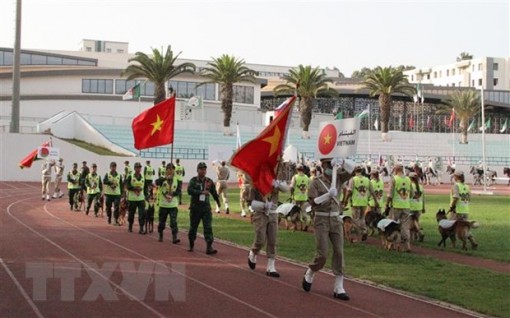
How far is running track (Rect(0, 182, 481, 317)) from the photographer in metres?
9.41

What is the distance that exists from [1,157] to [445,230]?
36.8 metres

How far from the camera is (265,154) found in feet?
41.2

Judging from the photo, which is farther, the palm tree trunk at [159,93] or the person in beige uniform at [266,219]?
the palm tree trunk at [159,93]

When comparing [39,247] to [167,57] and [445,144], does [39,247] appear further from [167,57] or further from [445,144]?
[445,144]

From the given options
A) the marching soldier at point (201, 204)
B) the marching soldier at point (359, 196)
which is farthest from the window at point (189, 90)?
the marching soldier at point (201, 204)

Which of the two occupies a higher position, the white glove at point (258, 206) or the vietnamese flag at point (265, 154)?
the vietnamese flag at point (265, 154)

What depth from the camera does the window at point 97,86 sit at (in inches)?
2800

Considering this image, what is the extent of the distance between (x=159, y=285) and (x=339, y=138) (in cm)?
369

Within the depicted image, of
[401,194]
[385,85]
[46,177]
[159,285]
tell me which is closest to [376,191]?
[401,194]

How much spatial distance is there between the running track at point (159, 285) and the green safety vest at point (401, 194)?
152 inches

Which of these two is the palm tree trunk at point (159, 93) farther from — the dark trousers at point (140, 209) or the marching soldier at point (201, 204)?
the marching soldier at point (201, 204)

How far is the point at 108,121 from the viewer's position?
202ft

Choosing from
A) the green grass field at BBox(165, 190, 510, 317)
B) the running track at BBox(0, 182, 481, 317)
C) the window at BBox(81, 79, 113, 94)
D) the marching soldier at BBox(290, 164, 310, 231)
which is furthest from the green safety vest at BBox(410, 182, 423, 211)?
the window at BBox(81, 79, 113, 94)

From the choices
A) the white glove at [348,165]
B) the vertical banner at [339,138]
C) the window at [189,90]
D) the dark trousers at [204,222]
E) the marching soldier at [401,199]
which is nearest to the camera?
the vertical banner at [339,138]
